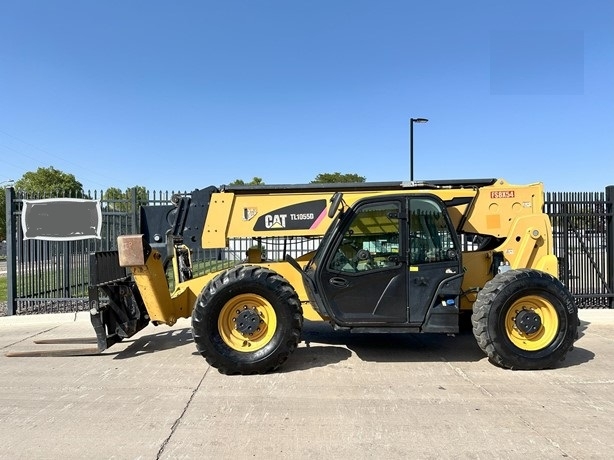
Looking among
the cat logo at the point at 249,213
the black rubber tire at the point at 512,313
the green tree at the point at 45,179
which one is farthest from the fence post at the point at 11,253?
the green tree at the point at 45,179

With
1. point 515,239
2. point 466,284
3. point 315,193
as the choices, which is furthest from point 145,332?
point 515,239

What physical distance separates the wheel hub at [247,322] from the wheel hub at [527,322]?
3.07 metres

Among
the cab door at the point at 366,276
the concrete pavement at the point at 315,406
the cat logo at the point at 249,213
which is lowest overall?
the concrete pavement at the point at 315,406

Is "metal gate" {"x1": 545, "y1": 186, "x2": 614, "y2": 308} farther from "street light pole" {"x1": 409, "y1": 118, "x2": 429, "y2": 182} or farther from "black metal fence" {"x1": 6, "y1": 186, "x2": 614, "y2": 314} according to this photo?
"street light pole" {"x1": 409, "y1": 118, "x2": 429, "y2": 182}

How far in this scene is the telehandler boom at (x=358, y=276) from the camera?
5336 mm

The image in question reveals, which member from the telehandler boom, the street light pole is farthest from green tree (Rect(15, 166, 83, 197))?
the telehandler boom

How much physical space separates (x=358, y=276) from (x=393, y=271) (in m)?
0.42

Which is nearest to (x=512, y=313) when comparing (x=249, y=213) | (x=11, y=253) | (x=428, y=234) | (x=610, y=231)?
(x=428, y=234)

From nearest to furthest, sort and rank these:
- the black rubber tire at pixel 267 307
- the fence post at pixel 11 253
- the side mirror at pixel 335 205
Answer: the black rubber tire at pixel 267 307, the side mirror at pixel 335 205, the fence post at pixel 11 253

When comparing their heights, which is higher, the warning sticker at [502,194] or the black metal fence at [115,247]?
the warning sticker at [502,194]

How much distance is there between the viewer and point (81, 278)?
9.77 metres

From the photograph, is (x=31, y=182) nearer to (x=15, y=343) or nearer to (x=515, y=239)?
(x=15, y=343)

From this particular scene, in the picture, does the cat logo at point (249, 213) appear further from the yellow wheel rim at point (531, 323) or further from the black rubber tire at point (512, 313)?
the yellow wheel rim at point (531, 323)

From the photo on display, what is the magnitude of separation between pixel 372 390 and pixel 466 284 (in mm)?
2321
